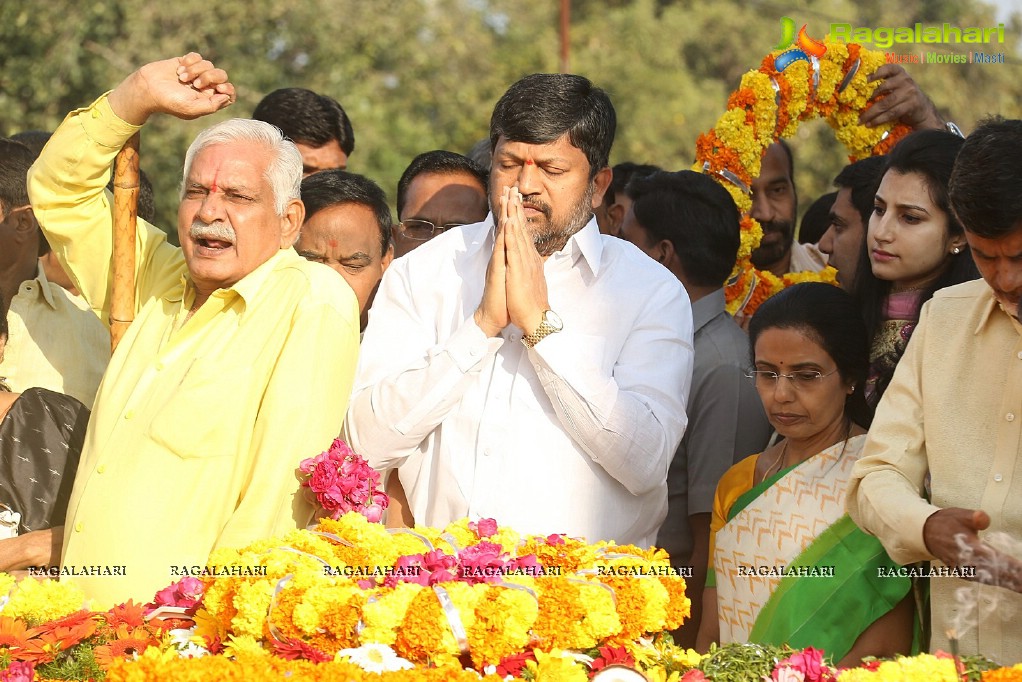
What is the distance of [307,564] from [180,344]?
1030mm

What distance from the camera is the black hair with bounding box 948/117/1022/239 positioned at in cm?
316

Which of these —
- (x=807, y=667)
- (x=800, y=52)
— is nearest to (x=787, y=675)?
(x=807, y=667)

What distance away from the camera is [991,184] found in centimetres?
318

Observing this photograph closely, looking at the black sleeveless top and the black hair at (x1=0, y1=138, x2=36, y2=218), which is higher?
the black hair at (x1=0, y1=138, x2=36, y2=218)

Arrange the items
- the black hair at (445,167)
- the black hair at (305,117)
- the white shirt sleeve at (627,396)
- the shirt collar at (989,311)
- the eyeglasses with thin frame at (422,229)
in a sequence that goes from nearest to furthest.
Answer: the shirt collar at (989,311) → the white shirt sleeve at (627,396) → the eyeglasses with thin frame at (422,229) → the black hair at (445,167) → the black hair at (305,117)

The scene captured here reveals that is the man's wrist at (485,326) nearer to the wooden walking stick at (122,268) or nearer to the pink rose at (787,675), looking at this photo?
the wooden walking stick at (122,268)

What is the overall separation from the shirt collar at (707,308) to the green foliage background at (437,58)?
6.62 meters

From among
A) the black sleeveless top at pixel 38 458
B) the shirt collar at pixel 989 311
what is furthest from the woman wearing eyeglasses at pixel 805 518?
the black sleeveless top at pixel 38 458

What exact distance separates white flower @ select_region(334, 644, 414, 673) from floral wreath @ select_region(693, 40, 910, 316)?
3258 mm

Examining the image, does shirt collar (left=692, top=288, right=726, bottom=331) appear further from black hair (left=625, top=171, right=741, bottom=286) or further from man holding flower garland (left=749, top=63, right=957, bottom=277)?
man holding flower garland (left=749, top=63, right=957, bottom=277)

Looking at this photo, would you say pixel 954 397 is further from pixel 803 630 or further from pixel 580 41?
pixel 580 41

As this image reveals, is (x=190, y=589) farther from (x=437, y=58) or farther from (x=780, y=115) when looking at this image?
(x=437, y=58)

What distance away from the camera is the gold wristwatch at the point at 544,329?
150 inches

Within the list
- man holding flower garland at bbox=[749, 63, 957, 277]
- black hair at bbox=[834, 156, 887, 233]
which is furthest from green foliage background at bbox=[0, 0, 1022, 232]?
black hair at bbox=[834, 156, 887, 233]
